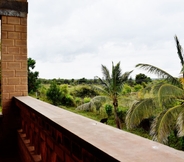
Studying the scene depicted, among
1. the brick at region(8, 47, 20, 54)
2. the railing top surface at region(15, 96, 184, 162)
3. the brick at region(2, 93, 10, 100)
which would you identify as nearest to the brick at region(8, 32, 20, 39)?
the brick at region(8, 47, 20, 54)

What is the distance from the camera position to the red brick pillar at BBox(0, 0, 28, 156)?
7.66ft

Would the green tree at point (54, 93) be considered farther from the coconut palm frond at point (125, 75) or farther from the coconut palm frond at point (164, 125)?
the coconut palm frond at point (164, 125)

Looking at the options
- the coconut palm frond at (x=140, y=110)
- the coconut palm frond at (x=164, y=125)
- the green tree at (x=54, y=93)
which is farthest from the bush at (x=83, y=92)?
the coconut palm frond at (x=164, y=125)

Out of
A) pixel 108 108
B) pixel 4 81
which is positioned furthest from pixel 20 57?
pixel 108 108

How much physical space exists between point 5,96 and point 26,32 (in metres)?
0.75

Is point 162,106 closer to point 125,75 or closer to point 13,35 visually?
point 125,75

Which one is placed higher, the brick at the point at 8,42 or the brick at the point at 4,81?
the brick at the point at 8,42

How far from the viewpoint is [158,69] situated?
8.32 meters

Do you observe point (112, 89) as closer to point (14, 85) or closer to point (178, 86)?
point (178, 86)

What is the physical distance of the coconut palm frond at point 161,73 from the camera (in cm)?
821

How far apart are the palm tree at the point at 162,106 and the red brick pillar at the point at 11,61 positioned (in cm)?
585

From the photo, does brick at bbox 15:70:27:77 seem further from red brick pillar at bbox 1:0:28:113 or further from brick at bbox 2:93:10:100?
brick at bbox 2:93:10:100

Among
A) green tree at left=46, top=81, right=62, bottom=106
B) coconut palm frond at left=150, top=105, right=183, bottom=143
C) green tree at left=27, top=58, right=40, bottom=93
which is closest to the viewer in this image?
coconut palm frond at left=150, top=105, right=183, bottom=143

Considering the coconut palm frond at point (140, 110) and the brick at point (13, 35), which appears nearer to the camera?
the brick at point (13, 35)
